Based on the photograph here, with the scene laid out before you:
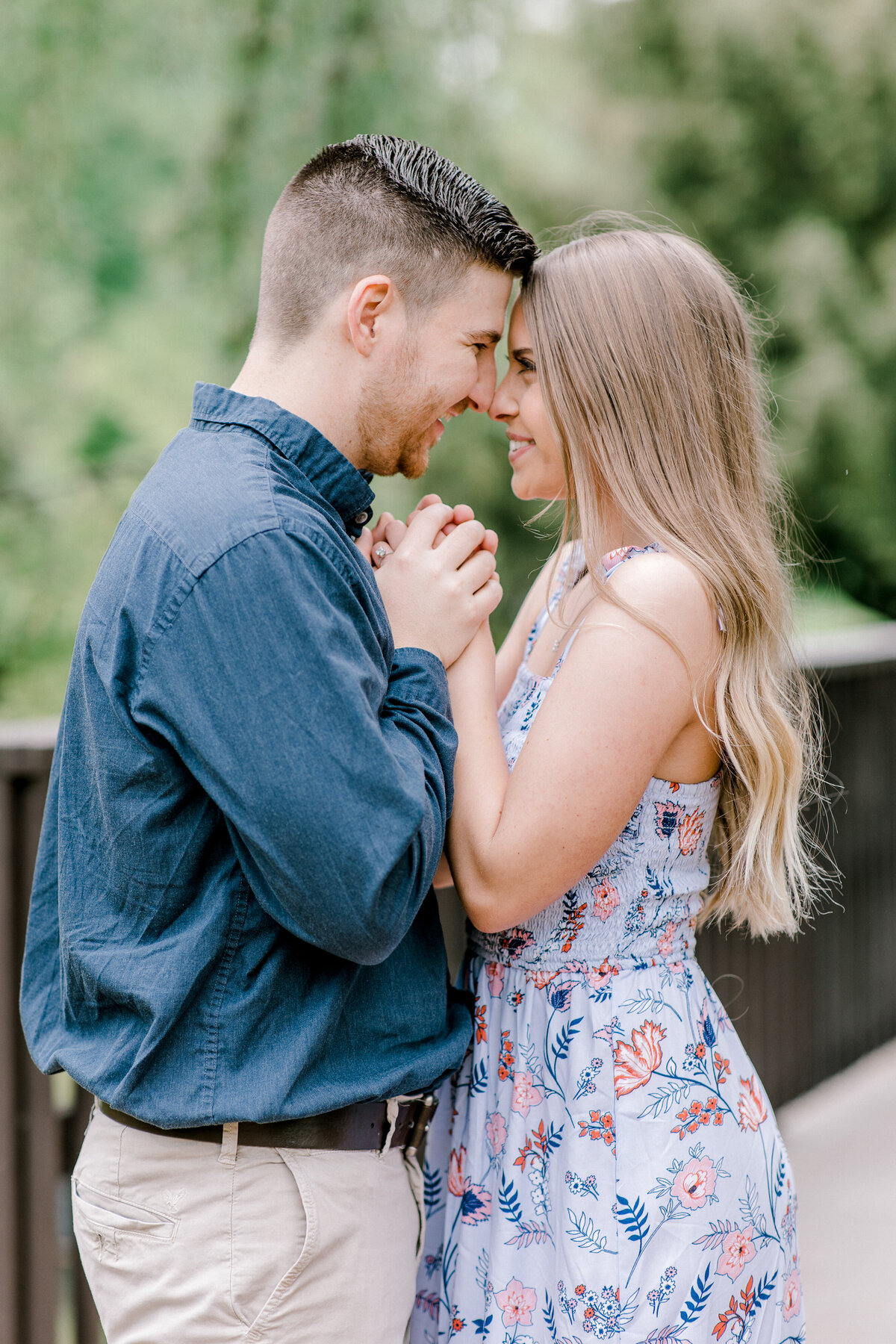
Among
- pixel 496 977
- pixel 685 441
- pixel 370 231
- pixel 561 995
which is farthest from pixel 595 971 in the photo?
pixel 370 231

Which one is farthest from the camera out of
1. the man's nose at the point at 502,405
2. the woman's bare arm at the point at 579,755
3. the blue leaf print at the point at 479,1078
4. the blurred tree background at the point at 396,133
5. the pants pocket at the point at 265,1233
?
the blurred tree background at the point at 396,133

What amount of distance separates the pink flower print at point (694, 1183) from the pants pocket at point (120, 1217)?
26.2 inches

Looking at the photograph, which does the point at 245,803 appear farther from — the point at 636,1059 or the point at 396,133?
the point at 396,133

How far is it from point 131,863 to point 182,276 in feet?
14.0

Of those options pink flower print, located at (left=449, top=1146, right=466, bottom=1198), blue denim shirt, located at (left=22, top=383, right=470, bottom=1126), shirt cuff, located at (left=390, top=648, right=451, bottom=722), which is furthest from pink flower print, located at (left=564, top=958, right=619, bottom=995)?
shirt cuff, located at (left=390, top=648, right=451, bottom=722)

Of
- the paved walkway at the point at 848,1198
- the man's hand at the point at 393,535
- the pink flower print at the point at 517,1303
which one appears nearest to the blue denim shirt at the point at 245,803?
the man's hand at the point at 393,535

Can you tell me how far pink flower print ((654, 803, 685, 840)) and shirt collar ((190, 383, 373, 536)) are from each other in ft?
2.00

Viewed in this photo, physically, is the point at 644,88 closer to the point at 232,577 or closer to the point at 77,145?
the point at 77,145

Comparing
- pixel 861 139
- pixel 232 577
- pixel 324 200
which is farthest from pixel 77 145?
pixel 861 139

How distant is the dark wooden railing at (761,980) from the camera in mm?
2232

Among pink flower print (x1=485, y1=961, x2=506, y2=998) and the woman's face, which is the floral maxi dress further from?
the woman's face

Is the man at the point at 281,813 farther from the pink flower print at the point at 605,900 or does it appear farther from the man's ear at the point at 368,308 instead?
the pink flower print at the point at 605,900

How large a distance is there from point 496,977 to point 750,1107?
1.34 feet

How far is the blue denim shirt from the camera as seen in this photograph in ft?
4.37
